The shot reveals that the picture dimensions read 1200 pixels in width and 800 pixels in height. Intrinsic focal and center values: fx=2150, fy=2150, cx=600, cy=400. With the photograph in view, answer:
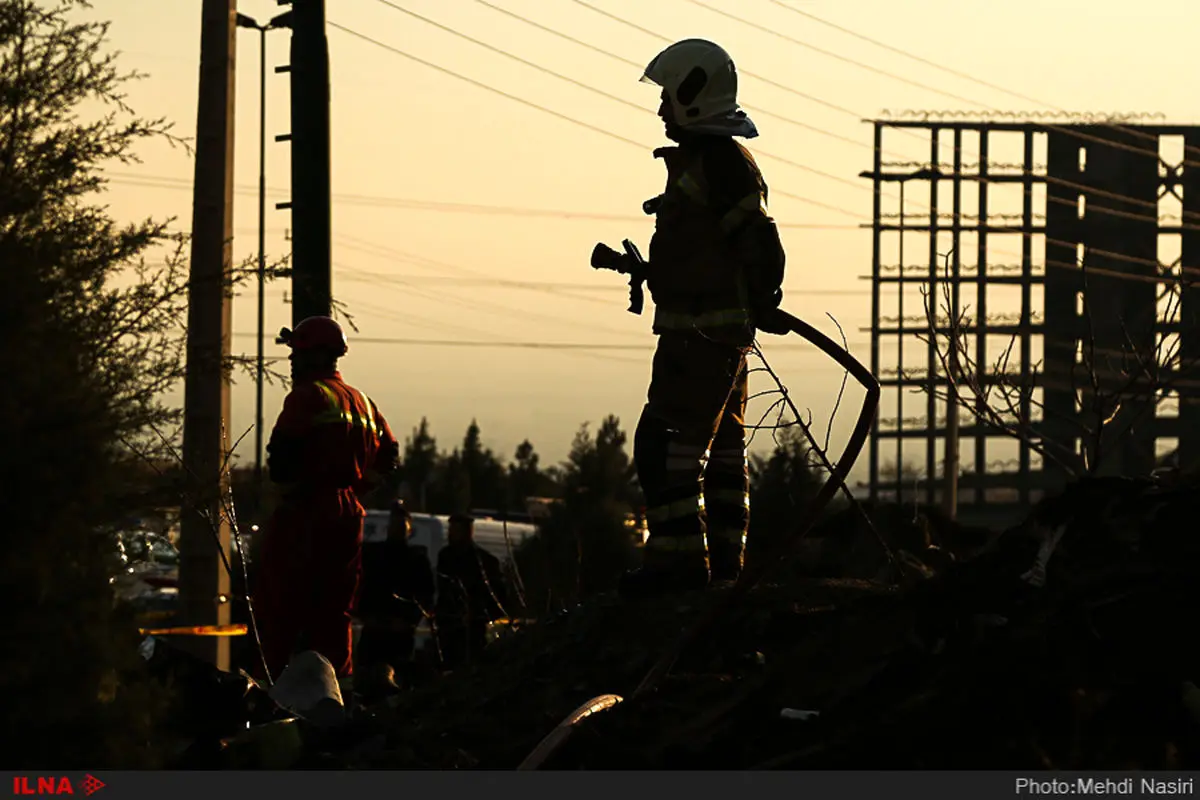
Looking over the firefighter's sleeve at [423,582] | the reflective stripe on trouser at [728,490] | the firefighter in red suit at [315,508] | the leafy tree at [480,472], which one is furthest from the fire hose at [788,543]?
the leafy tree at [480,472]

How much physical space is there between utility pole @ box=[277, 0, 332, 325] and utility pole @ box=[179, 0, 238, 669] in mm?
931

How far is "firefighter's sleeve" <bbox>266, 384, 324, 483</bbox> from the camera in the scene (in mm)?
8188

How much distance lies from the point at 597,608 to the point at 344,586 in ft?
3.45

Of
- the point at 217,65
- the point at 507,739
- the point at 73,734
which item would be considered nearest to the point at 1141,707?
the point at 507,739

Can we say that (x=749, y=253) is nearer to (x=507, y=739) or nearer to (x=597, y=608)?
(x=597, y=608)

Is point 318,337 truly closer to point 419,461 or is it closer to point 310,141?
point 310,141

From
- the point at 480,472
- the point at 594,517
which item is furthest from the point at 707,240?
the point at 480,472

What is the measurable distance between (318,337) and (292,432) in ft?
1.45

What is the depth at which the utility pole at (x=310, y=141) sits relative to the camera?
1502cm

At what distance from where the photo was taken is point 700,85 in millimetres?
8047

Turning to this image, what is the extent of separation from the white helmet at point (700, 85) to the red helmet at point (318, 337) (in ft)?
5.22

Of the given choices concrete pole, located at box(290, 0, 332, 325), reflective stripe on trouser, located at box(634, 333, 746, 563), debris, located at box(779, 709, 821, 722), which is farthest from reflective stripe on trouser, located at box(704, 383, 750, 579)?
concrete pole, located at box(290, 0, 332, 325)

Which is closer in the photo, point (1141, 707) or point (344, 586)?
point (1141, 707)

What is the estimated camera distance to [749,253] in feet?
25.8
